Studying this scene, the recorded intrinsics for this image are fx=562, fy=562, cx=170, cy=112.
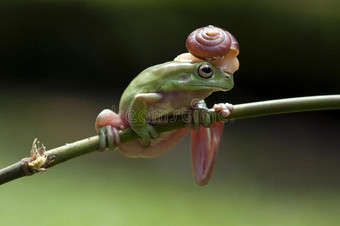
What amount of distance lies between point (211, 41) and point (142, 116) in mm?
214

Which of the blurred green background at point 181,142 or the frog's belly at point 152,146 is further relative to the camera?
the blurred green background at point 181,142

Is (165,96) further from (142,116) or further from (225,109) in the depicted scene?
(225,109)

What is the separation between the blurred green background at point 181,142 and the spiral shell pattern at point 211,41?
5.58ft

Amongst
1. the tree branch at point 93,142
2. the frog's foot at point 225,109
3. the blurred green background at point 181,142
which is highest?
the blurred green background at point 181,142

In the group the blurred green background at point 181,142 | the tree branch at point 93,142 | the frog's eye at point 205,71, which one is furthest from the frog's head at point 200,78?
the blurred green background at point 181,142

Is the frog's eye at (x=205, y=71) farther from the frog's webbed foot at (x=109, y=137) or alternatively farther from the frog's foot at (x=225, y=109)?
the frog's webbed foot at (x=109, y=137)

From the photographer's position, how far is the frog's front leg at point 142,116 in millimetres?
1084

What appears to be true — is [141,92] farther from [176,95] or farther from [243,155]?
[243,155]

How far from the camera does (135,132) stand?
3.59ft

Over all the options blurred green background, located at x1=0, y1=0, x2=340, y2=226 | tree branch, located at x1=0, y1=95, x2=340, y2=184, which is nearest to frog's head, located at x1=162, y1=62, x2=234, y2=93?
tree branch, located at x1=0, y1=95, x2=340, y2=184

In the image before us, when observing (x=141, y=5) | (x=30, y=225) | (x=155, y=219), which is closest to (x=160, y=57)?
(x=141, y=5)

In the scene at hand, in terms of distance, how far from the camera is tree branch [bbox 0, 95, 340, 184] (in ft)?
2.81

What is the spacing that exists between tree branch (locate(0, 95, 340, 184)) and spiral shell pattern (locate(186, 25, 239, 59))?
124 mm

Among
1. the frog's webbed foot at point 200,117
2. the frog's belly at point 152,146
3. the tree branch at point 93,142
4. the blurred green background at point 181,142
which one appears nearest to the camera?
the tree branch at point 93,142
